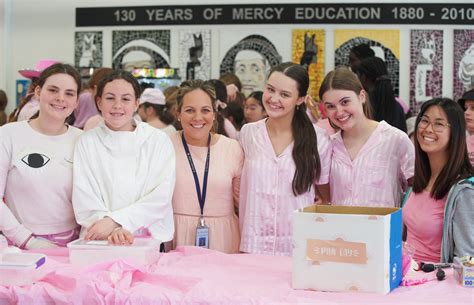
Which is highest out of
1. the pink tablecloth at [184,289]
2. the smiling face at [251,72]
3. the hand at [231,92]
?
the smiling face at [251,72]

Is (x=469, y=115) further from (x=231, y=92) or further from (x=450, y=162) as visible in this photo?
(x=231, y=92)

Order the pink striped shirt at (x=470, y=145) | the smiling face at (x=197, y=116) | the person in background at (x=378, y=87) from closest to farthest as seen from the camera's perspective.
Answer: the smiling face at (x=197, y=116) → the pink striped shirt at (x=470, y=145) → the person in background at (x=378, y=87)

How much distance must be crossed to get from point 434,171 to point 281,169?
0.73 metres

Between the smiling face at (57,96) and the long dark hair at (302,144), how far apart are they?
103 centimetres

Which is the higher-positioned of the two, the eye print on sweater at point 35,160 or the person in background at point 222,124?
the person in background at point 222,124

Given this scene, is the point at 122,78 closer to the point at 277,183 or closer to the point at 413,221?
the point at 277,183

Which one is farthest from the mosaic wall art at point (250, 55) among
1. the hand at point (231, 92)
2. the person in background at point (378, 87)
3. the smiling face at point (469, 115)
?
the smiling face at point (469, 115)

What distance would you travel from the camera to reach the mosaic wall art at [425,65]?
7395mm

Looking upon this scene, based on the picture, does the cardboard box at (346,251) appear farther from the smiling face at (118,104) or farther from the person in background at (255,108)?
the person in background at (255,108)

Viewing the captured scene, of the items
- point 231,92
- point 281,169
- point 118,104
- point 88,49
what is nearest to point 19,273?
point 118,104

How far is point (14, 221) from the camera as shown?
2.90 m

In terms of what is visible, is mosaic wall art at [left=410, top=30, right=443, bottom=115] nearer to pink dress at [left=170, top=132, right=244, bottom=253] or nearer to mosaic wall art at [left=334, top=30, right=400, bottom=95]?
mosaic wall art at [left=334, top=30, right=400, bottom=95]

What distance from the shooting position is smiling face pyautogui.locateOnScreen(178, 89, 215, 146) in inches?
127

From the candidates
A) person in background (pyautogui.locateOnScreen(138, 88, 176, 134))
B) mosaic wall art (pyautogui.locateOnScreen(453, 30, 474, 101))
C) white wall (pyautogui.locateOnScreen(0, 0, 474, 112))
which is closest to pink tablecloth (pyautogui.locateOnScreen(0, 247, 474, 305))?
person in background (pyautogui.locateOnScreen(138, 88, 176, 134))
